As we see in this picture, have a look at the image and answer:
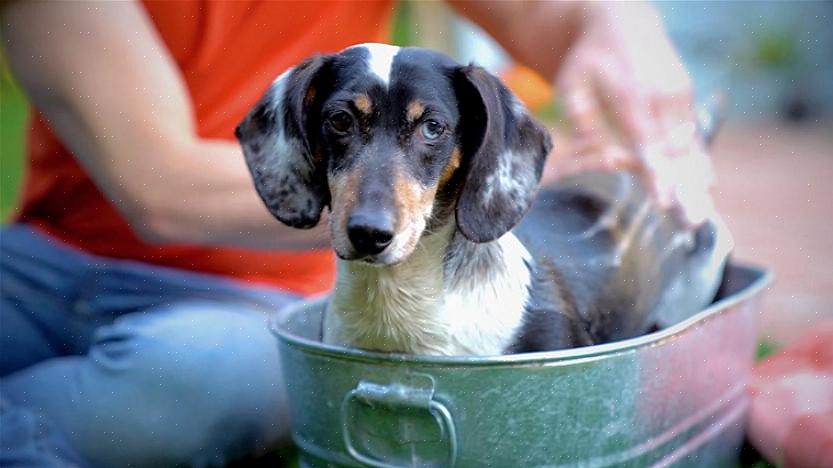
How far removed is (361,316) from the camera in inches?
70.9

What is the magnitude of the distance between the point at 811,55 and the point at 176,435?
24.6ft

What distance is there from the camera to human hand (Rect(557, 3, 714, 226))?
7.16ft

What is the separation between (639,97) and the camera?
2203 millimetres

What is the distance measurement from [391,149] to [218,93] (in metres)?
0.98

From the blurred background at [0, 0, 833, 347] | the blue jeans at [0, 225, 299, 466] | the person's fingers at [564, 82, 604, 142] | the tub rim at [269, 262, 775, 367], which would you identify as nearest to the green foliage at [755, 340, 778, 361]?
the blurred background at [0, 0, 833, 347]

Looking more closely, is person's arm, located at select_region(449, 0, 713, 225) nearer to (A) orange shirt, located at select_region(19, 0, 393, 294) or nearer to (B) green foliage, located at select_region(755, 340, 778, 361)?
(A) orange shirt, located at select_region(19, 0, 393, 294)

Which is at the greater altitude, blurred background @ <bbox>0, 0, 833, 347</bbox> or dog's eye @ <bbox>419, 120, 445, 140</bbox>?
dog's eye @ <bbox>419, 120, 445, 140</bbox>

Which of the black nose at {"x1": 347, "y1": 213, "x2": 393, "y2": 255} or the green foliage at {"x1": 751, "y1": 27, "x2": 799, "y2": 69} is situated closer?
the black nose at {"x1": 347, "y1": 213, "x2": 393, "y2": 255}

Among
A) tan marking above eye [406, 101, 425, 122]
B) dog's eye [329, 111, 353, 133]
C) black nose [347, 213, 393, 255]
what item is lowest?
black nose [347, 213, 393, 255]

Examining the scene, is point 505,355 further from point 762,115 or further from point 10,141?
point 762,115

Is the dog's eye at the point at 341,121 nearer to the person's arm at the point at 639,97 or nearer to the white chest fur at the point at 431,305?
the white chest fur at the point at 431,305

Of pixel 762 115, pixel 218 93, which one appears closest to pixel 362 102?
pixel 218 93

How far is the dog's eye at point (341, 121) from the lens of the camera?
160 cm

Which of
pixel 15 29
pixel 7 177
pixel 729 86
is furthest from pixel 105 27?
pixel 729 86
